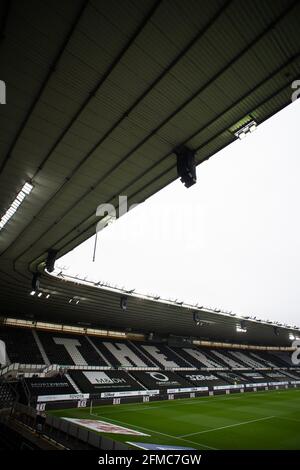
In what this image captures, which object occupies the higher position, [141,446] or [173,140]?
[173,140]

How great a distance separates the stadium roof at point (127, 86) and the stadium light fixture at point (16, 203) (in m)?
0.25

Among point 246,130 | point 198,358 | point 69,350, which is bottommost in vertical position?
point 198,358

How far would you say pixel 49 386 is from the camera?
24.5 meters

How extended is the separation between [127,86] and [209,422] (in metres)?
20.9

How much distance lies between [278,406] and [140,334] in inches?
882

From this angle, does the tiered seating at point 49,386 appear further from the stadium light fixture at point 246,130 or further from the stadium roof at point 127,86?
the stadium light fixture at point 246,130

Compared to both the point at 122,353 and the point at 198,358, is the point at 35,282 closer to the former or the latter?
the point at 122,353

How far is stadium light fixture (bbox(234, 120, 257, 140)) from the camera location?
334 inches

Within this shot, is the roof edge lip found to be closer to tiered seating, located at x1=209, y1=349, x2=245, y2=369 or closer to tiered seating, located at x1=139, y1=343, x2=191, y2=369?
tiered seating, located at x1=209, y1=349, x2=245, y2=369

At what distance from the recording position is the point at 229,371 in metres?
44.5

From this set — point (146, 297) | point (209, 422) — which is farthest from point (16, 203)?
point (146, 297)
